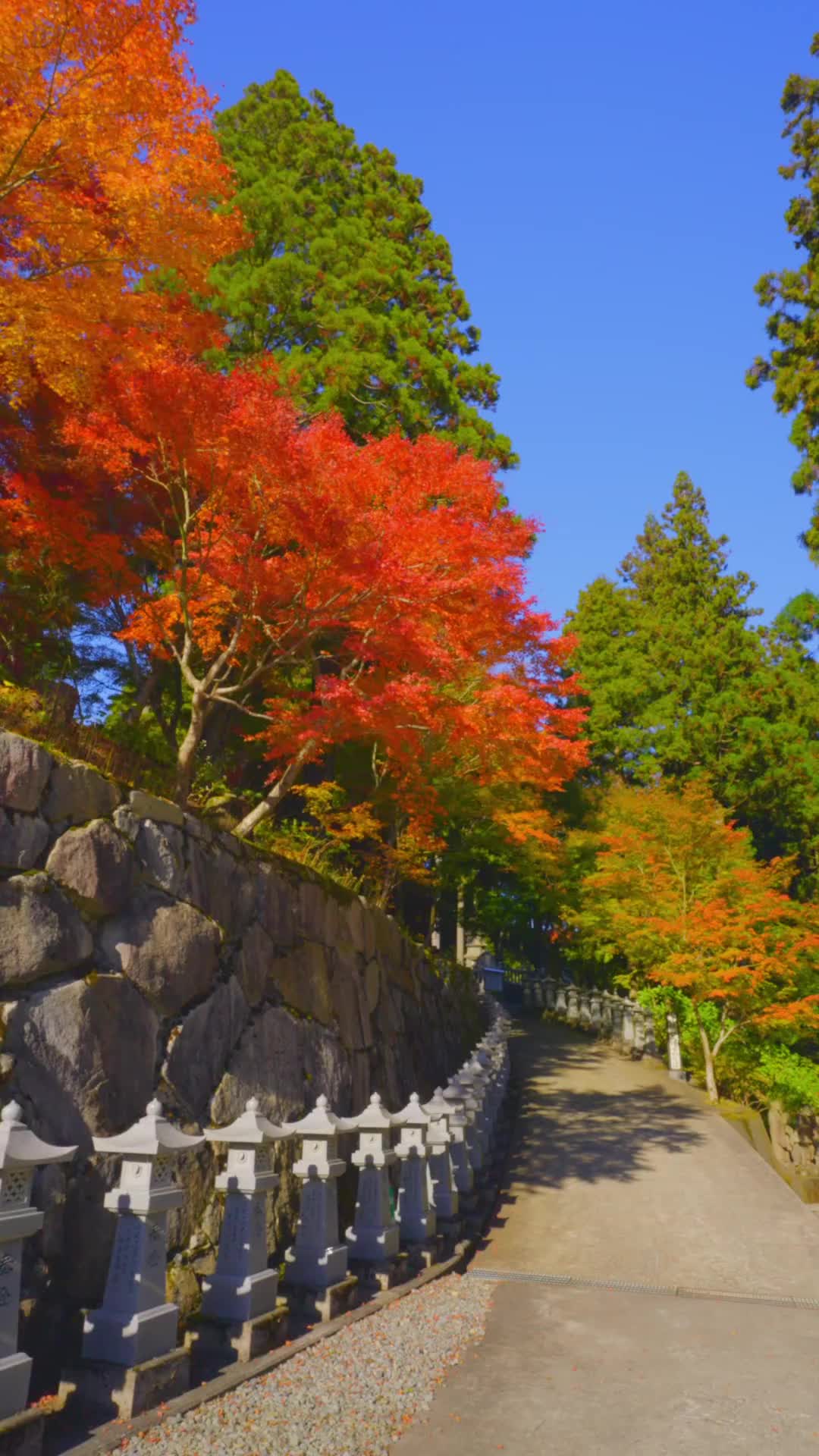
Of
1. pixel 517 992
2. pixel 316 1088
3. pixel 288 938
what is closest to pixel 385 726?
pixel 288 938

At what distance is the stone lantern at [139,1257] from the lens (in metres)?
4.69

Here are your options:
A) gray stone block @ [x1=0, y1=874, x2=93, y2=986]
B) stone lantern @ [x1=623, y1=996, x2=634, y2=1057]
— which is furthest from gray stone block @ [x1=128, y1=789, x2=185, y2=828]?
stone lantern @ [x1=623, y1=996, x2=634, y2=1057]

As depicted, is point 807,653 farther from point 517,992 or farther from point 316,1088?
point 316,1088

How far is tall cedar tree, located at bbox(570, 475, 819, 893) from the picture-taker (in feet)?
97.7

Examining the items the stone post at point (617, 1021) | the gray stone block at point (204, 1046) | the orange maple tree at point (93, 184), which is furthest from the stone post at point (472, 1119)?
the stone post at point (617, 1021)

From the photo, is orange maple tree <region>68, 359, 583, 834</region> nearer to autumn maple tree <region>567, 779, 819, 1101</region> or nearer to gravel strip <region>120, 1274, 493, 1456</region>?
gravel strip <region>120, 1274, 493, 1456</region>

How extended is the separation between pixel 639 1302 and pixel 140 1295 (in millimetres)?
5202

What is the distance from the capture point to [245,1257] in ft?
18.9

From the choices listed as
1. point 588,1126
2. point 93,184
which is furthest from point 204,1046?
point 588,1126

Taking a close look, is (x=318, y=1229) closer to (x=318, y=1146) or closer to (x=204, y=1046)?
(x=318, y=1146)

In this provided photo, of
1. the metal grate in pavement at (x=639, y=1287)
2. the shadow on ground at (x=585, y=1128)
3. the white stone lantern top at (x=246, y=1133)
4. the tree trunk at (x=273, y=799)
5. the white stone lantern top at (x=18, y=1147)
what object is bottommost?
the metal grate in pavement at (x=639, y=1287)

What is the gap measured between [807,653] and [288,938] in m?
27.2

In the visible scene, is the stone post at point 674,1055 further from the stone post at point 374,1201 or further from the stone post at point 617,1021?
the stone post at point 374,1201

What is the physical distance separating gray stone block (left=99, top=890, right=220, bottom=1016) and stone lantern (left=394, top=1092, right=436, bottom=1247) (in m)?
2.33
